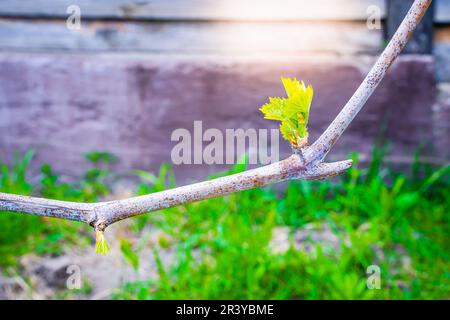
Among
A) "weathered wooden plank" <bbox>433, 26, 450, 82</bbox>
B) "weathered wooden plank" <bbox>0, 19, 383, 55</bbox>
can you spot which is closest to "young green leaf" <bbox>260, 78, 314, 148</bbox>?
"weathered wooden plank" <bbox>0, 19, 383, 55</bbox>

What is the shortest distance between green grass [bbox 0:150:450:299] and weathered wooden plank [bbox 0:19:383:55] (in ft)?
2.12

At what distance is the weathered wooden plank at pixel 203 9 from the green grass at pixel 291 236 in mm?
786

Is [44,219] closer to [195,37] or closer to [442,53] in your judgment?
[195,37]

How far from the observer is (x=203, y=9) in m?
2.56

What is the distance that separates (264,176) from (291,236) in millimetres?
1313

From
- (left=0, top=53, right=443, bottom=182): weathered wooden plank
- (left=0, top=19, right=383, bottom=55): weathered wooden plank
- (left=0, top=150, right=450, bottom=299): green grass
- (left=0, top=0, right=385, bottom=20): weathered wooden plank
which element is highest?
(left=0, top=0, right=385, bottom=20): weathered wooden plank

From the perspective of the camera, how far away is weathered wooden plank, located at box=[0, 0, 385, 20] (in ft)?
8.11

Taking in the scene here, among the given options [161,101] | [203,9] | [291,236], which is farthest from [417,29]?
[161,101]

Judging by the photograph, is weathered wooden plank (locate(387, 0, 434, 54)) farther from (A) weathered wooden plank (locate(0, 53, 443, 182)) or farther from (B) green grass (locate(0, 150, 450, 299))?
(B) green grass (locate(0, 150, 450, 299))

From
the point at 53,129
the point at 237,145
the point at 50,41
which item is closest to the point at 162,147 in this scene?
the point at 237,145

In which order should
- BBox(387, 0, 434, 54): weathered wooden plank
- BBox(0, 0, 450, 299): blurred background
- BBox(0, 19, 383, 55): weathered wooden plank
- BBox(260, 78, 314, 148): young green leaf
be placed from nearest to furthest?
BBox(260, 78, 314, 148): young green leaf → BBox(0, 0, 450, 299): blurred background → BBox(387, 0, 434, 54): weathered wooden plank → BBox(0, 19, 383, 55): weathered wooden plank

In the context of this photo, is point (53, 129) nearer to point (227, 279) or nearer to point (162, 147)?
point (162, 147)

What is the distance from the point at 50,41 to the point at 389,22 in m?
1.83

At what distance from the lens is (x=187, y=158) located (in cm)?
261
